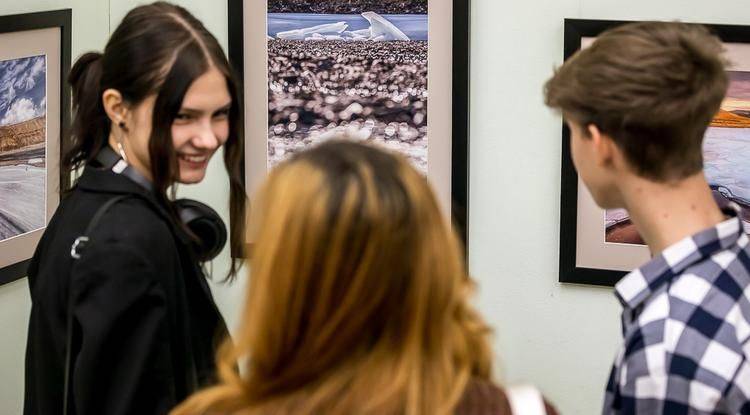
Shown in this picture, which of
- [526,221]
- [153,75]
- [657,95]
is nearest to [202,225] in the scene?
[153,75]

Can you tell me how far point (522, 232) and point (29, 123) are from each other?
136cm

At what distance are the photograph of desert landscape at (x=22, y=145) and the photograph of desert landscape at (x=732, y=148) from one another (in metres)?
1.76

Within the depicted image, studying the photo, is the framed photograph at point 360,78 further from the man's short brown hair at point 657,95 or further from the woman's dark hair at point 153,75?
the man's short brown hair at point 657,95

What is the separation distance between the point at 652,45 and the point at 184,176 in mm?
892

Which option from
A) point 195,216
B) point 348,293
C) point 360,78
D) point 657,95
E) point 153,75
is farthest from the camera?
point 360,78

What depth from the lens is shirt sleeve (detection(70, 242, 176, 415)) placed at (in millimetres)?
1791

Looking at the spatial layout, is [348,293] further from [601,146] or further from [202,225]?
[202,225]

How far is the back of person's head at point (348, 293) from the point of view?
113 centimetres

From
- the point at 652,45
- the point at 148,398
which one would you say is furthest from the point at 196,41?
the point at 652,45

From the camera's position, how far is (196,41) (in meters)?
2.00

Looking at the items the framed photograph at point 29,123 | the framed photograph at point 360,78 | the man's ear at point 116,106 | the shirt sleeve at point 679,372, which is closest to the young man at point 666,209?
the shirt sleeve at point 679,372

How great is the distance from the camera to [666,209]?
5.67 feet

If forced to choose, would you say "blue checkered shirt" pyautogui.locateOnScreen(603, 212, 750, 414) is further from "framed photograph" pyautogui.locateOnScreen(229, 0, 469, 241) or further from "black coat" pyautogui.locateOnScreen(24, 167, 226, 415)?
"framed photograph" pyautogui.locateOnScreen(229, 0, 469, 241)

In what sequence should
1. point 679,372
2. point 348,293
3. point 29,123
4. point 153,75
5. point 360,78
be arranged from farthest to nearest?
point 360,78
point 29,123
point 153,75
point 679,372
point 348,293
